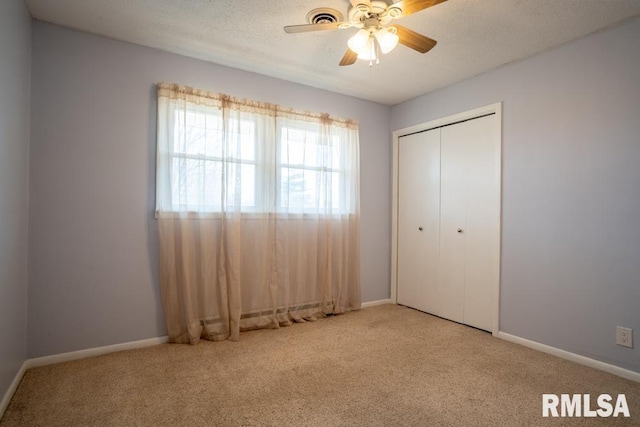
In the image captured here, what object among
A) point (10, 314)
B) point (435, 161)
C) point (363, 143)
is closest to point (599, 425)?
point (435, 161)

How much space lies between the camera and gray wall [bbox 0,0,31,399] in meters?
1.83

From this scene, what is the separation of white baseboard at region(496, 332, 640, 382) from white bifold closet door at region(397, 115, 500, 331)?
243mm

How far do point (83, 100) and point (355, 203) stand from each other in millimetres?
2651

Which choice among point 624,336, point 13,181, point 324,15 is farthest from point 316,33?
point 624,336

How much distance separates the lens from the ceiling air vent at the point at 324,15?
86.8 inches

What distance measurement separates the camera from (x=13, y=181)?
6.64ft

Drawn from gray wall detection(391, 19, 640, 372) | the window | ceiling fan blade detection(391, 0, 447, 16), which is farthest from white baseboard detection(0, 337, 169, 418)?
gray wall detection(391, 19, 640, 372)

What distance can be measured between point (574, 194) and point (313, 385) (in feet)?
7.87

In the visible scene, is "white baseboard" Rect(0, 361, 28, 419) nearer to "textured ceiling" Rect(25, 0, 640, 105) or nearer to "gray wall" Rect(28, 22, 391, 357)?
"gray wall" Rect(28, 22, 391, 357)

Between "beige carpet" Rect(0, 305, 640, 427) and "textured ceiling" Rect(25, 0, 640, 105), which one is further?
"textured ceiling" Rect(25, 0, 640, 105)

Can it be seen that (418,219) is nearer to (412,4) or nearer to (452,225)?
(452,225)

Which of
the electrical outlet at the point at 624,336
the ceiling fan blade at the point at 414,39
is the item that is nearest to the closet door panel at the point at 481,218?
the electrical outlet at the point at 624,336

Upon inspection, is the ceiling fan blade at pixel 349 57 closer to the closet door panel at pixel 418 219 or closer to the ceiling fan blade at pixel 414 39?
the ceiling fan blade at pixel 414 39

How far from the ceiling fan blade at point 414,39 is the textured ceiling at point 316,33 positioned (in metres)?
0.26
